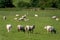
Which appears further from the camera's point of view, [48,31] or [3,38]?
[48,31]

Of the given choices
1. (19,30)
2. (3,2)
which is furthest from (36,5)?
(19,30)

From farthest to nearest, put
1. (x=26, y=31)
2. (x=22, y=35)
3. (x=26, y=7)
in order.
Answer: (x=26, y=7) → (x=26, y=31) → (x=22, y=35)

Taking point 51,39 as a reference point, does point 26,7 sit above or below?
below

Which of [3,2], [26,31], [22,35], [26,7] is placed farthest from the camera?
[3,2]

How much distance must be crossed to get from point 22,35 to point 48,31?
8.75ft

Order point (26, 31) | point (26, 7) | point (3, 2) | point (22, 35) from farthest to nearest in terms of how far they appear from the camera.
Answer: point (3, 2)
point (26, 7)
point (26, 31)
point (22, 35)

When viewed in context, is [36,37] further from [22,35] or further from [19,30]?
[19,30]

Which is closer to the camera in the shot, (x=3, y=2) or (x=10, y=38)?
(x=10, y=38)

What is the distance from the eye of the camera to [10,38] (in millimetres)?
16906

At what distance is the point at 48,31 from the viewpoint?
20156mm

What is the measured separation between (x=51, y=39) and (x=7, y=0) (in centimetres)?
5744

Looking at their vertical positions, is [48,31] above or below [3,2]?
above

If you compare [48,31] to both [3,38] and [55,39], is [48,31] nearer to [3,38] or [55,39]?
[55,39]

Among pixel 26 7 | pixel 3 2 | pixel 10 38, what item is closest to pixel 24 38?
pixel 10 38
